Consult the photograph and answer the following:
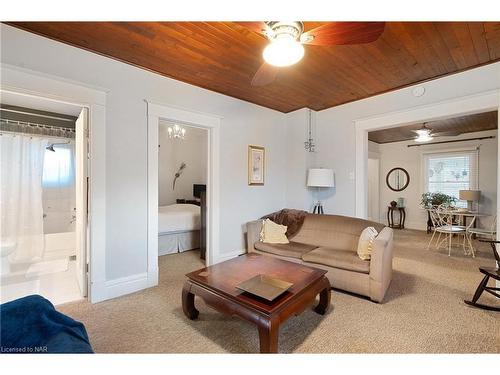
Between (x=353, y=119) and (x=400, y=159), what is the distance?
3.92 meters

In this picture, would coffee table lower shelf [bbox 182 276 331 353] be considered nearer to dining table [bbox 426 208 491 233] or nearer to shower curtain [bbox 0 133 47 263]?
shower curtain [bbox 0 133 47 263]

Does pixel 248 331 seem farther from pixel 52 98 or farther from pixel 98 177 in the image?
pixel 52 98

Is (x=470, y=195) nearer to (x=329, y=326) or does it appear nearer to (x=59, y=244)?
(x=329, y=326)

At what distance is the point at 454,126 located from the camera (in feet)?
16.8

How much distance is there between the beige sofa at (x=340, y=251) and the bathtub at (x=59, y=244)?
10.0 ft

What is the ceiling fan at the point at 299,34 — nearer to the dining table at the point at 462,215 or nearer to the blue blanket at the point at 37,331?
the blue blanket at the point at 37,331

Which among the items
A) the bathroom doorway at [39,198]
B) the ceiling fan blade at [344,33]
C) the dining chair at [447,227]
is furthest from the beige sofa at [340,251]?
the bathroom doorway at [39,198]

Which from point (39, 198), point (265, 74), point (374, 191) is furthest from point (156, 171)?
point (374, 191)

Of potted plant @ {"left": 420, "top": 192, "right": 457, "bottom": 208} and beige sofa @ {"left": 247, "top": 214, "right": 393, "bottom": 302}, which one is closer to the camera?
beige sofa @ {"left": 247, "top": 214, "right": 393, "bottom": 302}

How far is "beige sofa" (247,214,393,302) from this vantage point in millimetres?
→ 2365

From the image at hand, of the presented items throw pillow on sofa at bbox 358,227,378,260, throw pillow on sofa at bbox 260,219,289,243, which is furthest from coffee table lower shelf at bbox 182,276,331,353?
throw pillow on sofa at bbox 260,219,289,243

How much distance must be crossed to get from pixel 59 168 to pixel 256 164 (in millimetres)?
3269

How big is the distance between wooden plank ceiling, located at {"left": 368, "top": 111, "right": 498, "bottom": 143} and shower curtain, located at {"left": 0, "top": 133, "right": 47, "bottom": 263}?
21.7 ft

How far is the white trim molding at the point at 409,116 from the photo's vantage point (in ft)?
8.79
